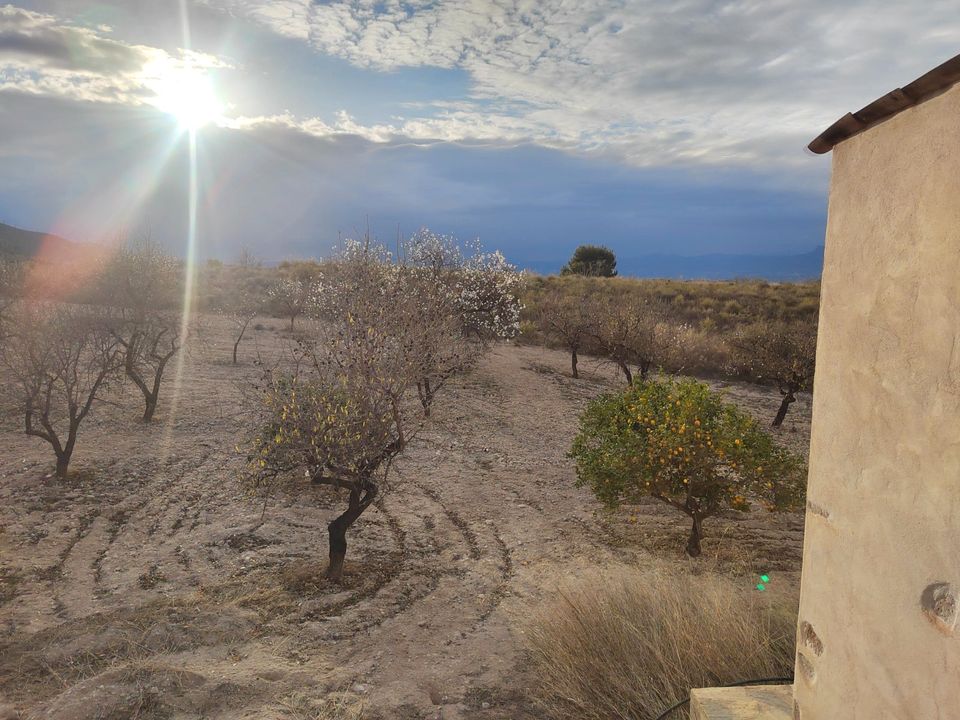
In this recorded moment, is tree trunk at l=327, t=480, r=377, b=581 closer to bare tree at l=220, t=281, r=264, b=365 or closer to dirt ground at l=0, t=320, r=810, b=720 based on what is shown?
dirt ground at l=0, t=320, r=810, b=720

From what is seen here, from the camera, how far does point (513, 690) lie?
A: 5.46 metres

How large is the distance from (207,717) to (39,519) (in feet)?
18.2

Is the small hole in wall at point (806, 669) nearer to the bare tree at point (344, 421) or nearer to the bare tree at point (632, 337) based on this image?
the bare tree at point (344, 421)

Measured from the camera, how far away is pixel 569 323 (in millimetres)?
21281

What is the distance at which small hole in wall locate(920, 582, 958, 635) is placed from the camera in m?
2.18


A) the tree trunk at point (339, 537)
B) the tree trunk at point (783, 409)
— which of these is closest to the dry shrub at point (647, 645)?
the tree trunk at point (339, 537)

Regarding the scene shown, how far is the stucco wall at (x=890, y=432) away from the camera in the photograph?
2.20m

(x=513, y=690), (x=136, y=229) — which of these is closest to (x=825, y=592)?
(x=513, y=690)

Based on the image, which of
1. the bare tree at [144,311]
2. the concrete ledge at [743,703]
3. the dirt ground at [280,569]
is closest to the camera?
the concrete ledge at [743,703]

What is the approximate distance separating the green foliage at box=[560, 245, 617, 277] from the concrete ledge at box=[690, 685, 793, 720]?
145ft

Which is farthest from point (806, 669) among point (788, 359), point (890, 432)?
point (788, 359)

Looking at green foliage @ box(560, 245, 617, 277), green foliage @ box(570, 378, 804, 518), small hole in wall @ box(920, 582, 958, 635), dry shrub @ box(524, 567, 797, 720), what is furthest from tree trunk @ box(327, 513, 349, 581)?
green foliage @ box(560, 245, 617, 277)

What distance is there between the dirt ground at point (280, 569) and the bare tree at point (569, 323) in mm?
6950

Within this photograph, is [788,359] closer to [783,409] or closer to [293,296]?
[783,409]
